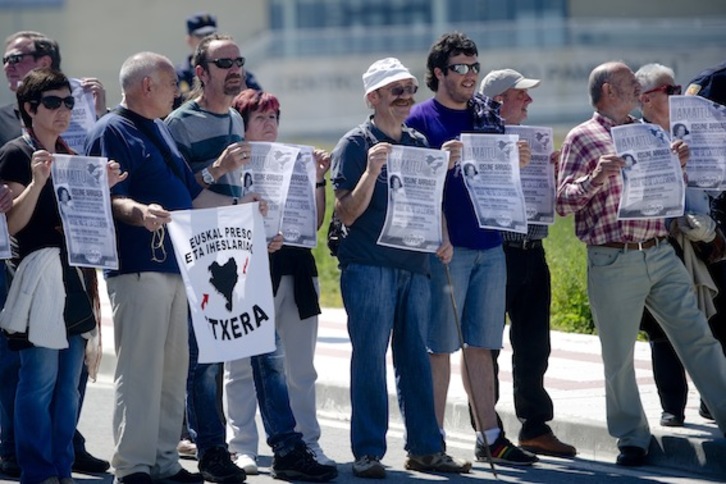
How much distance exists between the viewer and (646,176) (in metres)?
9.06

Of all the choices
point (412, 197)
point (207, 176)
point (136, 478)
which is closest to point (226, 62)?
point (207, 176)

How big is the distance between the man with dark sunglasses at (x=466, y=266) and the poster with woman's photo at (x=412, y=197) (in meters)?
0.46

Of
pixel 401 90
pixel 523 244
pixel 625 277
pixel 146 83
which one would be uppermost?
pixel 146 83

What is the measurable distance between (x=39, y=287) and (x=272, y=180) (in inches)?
55.1

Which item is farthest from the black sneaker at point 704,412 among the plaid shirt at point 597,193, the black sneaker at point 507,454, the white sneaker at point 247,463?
the white sneaker at point 247,463

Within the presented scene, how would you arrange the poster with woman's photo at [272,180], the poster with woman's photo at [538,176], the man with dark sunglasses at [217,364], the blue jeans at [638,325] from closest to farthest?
the man with dark sunglasses at [217,364] < the poster with woman's photo at [272,180] < the blue jeans at [638,325] < the poster with woman's photo at [538,176]

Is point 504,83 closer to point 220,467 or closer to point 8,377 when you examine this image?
point 220,467

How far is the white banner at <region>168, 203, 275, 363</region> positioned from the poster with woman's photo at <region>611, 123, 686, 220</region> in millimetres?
2007

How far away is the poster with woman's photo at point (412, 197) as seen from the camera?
8.76 m

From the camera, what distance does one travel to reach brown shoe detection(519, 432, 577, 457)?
967 centimetres

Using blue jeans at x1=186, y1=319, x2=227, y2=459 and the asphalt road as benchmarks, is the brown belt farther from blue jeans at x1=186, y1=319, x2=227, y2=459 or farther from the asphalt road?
blue jeans at x1=186, y1=319, x2=227, y2=459

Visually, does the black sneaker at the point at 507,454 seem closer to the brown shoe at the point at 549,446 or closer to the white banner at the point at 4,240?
the brown shoe at the point at 549,446

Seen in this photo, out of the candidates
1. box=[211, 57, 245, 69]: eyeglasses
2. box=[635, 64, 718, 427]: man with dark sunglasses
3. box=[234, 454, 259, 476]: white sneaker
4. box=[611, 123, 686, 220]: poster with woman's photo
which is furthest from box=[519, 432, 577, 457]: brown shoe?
box=[211, 57, 245, 69]: eyeglasses

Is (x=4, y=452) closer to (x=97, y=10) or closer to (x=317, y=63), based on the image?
(x=317, y=63)
